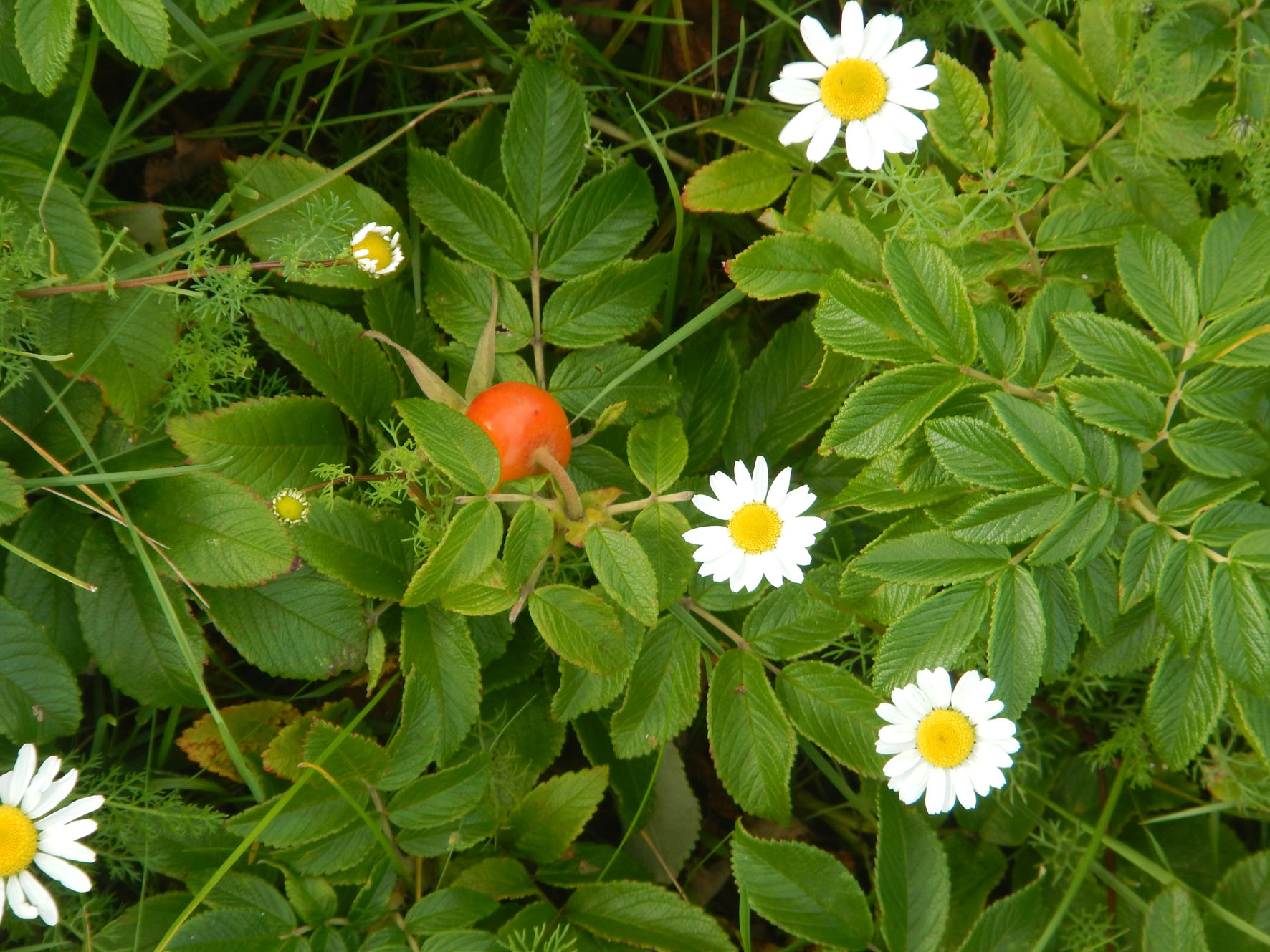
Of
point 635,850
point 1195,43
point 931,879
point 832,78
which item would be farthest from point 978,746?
point 1195,43

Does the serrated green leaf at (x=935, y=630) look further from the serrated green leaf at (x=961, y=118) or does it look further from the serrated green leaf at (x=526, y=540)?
the serrated green leaf at (x=961, y=118)

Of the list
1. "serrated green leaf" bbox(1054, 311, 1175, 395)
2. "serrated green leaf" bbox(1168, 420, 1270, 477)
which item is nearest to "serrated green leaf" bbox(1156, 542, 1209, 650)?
"serrated green leaf" bbox(1168, 420, 1270, 477)

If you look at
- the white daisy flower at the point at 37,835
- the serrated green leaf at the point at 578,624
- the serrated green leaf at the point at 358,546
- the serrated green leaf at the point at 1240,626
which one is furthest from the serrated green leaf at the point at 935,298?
the white daisy flower at the point at 37,835

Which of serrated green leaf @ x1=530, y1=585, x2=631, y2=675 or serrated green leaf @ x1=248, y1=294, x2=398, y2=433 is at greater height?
serrated green leaf @ x1=248, y1=294, x2=398, y2=433

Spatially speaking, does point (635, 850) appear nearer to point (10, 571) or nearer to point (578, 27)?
point (10, 571)

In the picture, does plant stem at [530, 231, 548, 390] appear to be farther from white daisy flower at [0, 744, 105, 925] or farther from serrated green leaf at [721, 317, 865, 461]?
white daisy flower at [0, 744, 105, 925]

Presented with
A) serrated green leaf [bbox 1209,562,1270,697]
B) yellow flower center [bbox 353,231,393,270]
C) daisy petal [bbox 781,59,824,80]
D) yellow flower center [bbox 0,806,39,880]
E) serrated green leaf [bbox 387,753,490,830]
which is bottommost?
yellow flower center [bbox 0,806,39,880]

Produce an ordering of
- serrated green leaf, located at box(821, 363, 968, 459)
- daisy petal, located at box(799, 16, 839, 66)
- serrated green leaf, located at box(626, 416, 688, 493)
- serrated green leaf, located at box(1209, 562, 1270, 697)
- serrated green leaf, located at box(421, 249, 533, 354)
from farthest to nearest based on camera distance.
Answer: serrated green leaf, located at box(421, 249, 533, 354), serrated green leaf, located at box(626, 416, 688, 493), daisy petal, located at box(799, 16, 839, 66), serrated green leaf, located at box(821, 363, 968, 459), serrated green leaf, located at box(1209, 562, 1270, 697)
